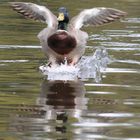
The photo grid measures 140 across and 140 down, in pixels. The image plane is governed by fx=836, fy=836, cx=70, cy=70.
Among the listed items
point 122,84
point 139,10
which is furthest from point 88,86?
point 139,10

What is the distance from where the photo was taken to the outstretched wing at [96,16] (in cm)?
1484

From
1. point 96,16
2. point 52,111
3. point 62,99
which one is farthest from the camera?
point 96,16

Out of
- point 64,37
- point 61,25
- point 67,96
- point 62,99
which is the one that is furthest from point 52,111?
point 61,25

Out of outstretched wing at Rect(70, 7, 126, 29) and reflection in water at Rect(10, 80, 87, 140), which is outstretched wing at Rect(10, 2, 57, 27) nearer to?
outstretched wing at Rect(70, 7, 126, 29)

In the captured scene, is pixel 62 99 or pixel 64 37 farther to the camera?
pixel 64 37

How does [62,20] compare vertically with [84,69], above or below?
above

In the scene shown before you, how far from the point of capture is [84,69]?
1377 cm

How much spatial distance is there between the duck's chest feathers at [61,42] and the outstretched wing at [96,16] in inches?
43.6

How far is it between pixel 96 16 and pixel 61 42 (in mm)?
1753

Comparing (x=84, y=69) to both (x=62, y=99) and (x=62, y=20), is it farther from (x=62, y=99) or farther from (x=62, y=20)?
(x=62, y=99)

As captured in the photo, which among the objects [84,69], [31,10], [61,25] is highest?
[31,10]

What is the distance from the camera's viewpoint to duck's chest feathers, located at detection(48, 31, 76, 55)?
13547mm

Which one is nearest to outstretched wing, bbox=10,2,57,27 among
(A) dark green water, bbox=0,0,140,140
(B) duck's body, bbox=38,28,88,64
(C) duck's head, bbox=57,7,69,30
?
(A) dark green water, bbox=0,0,140,140

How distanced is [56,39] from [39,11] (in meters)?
1.82
